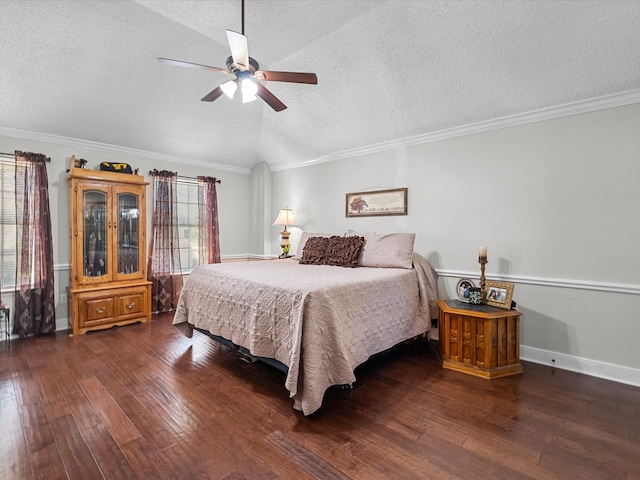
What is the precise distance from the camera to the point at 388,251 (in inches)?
132

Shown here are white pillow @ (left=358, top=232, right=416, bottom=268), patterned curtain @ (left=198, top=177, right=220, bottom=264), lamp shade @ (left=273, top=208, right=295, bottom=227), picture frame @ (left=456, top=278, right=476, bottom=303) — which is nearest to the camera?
picture frame @ (left=456, top=278, right=476, bottom=303)

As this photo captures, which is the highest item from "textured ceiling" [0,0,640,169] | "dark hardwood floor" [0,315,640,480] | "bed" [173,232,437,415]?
"textured ceiling" [0,0,640,169]

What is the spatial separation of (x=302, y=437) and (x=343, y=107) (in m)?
3.32

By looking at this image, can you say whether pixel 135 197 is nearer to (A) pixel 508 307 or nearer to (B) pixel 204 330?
(B) pixel 204 330

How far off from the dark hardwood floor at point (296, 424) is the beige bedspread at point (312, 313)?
0.30 m

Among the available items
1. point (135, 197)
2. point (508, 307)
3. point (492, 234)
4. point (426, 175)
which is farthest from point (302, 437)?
point (135, 197)

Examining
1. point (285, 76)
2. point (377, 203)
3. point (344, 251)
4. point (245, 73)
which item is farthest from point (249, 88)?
point (377, 203)

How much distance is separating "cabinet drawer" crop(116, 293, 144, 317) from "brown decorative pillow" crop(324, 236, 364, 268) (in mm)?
2578

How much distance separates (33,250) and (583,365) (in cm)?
577

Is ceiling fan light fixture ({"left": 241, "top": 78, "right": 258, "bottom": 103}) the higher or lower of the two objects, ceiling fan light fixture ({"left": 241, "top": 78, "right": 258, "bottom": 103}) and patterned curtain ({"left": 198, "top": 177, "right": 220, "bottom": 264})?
the higher

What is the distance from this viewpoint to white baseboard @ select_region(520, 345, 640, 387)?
2.52m

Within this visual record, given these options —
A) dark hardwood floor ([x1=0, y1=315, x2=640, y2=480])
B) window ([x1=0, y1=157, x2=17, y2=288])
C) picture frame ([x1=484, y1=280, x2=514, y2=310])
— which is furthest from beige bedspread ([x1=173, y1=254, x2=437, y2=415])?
window ([x1=0, y1=157, x2=17, y2=288])

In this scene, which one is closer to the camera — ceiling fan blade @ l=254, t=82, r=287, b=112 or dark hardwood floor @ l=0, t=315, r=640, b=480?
dark hardwood floor @ l=0, t=315, r=640, b=480

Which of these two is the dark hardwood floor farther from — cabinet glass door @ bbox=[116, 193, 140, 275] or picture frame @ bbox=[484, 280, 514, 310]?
cabinet glass door @ bbox=[116, 193, 140, 275]
